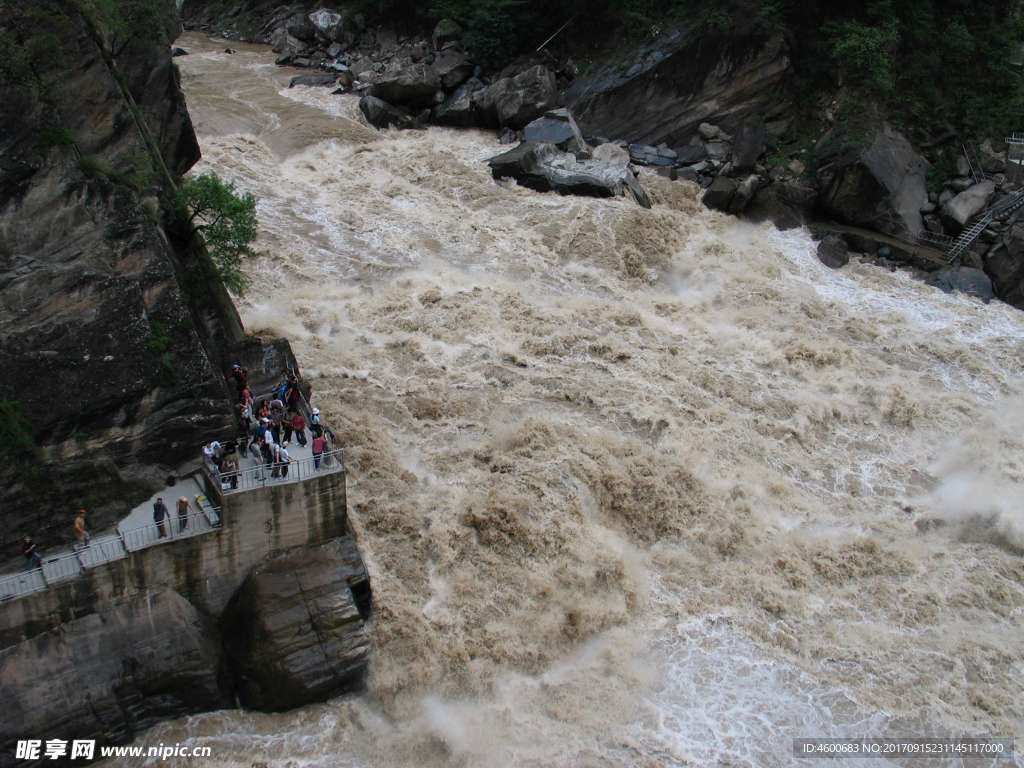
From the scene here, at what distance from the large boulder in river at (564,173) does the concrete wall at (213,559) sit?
65.3 ft

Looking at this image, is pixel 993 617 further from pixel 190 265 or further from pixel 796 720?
pixel 190 265

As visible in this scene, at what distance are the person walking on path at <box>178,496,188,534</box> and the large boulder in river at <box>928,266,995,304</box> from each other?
27.6 meters

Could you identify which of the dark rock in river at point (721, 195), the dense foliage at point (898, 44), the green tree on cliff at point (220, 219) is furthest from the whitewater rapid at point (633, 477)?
the dense foliage at point (898, 44)

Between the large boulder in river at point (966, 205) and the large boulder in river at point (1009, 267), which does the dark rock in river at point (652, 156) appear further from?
the large boulder in river at point (1009, 267)

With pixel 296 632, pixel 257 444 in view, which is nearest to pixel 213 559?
pixel 296 632

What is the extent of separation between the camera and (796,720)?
1762 centimetres

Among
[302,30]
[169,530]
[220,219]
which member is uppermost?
[220,219]

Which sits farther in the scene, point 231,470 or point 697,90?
point 697,90

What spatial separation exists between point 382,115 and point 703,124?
587 inches

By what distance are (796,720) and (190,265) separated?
16.9 m

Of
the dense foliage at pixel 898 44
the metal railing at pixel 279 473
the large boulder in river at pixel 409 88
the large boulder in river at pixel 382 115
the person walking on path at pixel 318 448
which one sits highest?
the dense foliage at pixel 898 44

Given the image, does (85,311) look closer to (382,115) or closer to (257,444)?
(257,444)

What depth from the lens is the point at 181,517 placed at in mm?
17391

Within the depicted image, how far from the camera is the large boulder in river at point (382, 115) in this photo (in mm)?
40312
